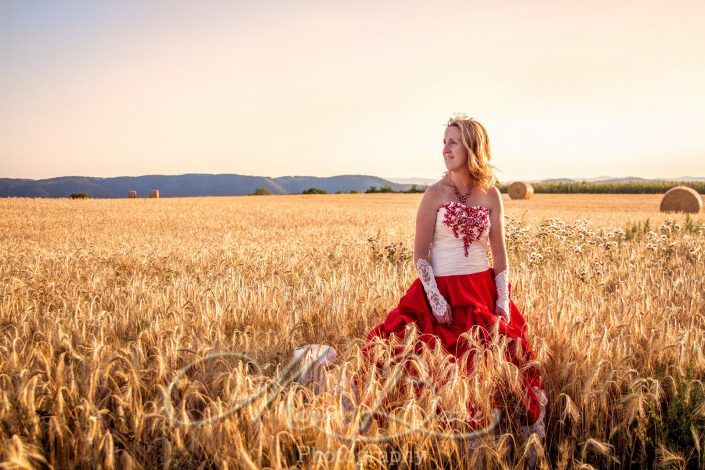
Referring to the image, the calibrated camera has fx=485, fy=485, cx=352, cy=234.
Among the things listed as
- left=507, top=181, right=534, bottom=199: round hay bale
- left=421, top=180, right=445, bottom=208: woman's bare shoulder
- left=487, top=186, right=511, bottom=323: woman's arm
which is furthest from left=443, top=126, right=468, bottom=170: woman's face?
left=507, top=181, right=534, bottom=199: round hay bale

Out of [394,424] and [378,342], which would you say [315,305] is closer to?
[378,342]

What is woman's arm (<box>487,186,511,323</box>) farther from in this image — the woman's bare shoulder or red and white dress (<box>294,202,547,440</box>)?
the woman's bare shoulder

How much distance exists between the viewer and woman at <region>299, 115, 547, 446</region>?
3664 millimetres

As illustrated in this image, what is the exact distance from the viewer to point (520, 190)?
43.2 m

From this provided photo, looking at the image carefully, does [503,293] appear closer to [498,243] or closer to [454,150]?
[498,243]

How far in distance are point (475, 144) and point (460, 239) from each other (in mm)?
756

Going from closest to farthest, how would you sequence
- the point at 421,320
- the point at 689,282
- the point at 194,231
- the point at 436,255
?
the point at 421,320 < the point at 436,255 < the point at 689,282 < the point at 194,231

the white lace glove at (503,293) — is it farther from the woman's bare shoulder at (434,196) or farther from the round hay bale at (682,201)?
the round hay bale at (682,201)

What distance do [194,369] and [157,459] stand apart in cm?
88

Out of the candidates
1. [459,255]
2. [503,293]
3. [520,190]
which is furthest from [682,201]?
[459,255]

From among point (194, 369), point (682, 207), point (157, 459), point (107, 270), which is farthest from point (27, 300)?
point (682, 207)

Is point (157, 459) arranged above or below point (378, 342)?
below

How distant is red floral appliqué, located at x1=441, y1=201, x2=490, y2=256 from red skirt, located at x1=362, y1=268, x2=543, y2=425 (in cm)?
32

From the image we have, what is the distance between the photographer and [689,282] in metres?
5.71
